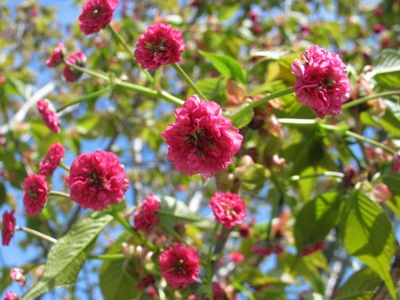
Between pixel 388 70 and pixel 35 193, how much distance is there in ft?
3.36

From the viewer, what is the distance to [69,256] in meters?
1.21

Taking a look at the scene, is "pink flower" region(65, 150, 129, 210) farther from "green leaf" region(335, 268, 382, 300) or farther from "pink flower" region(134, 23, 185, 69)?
"green leaf" region(335, 268, 382, 300)

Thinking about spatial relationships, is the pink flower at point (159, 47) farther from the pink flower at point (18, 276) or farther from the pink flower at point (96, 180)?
the pink flower at point (18, 276)

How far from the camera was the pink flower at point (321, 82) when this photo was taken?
0.80m

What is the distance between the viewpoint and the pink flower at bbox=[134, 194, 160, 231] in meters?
1.27

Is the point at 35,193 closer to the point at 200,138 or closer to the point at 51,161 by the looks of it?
the point at 51,161

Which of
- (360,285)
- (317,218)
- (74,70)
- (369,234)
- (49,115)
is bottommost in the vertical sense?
(360,285)

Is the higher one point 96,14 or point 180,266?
point 96,14

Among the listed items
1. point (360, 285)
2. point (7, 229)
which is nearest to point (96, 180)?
point (7, 229)

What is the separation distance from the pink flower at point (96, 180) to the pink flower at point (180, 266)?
24 cm

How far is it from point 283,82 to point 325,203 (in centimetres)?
39

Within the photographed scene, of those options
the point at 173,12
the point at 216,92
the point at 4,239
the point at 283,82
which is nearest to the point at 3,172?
the point at 4,239

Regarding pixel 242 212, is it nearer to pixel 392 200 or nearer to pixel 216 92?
pixel 216 92

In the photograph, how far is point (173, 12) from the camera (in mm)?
4219
